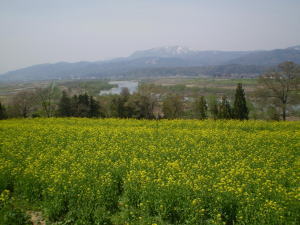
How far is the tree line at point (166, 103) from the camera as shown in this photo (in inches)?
1564

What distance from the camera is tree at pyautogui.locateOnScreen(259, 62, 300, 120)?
38625 mm

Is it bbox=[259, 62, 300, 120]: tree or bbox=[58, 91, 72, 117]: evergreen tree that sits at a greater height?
bbox=[259, 62, 300, 120]: tree

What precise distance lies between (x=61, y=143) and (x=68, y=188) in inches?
323

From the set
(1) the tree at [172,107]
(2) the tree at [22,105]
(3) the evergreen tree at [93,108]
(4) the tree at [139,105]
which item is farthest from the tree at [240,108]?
(2) the tree at [22,105]

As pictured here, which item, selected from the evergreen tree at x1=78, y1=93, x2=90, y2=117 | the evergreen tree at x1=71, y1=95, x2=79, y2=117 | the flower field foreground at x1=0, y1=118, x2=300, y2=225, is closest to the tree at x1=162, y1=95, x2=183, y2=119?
the evergreen tree at x1=78, y1=93, x2=90, y2=117

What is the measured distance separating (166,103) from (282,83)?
21818mm

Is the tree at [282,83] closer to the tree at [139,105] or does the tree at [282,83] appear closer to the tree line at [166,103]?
the tree line at [166,103]

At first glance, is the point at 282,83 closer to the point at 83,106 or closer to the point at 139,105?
the point at 139,105

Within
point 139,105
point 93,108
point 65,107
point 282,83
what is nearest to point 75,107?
point 65,107

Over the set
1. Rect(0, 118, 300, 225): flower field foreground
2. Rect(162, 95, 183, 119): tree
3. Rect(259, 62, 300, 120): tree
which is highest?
Rect(259, 62, 300, 120): tree

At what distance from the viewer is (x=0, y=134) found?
67.8ft

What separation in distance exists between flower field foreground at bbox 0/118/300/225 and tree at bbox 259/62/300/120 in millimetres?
25031

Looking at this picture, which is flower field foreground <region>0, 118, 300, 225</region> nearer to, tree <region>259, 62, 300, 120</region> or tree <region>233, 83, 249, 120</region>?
tree <region>233, 83, 249, 120</region>

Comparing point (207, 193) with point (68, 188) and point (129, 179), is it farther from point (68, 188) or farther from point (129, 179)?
point (68, 188)
